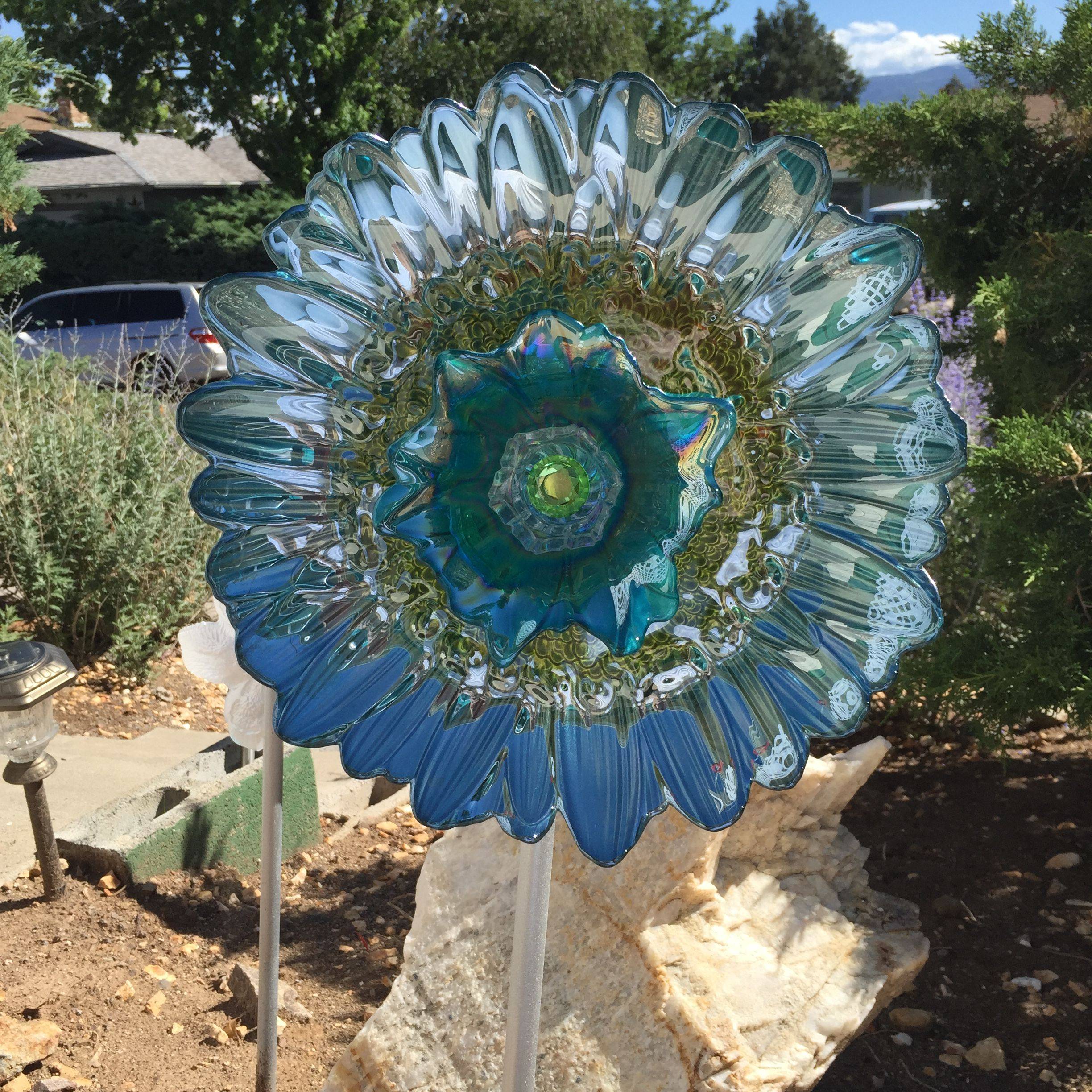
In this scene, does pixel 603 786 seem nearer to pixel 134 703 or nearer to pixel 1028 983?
pixel 1028 983

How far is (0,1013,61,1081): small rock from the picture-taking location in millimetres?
2180

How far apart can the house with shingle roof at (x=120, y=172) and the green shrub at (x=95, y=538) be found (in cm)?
2129

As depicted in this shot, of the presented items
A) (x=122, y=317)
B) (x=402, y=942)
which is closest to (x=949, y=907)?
(x=402, y=942)

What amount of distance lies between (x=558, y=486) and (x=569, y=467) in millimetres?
19

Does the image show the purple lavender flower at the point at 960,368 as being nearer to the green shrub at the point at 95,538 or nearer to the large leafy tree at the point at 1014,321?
the large leafy tree at the point at 1014,321

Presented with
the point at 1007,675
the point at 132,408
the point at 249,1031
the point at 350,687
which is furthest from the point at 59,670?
the point at 132,408

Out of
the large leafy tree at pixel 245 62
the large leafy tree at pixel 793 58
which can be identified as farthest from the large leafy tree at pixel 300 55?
the large leafy tree at pixel 793 58

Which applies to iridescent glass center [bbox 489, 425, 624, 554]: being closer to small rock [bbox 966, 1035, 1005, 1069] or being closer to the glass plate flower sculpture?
the glass plate flower sculpture

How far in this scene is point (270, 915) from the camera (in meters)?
1.88

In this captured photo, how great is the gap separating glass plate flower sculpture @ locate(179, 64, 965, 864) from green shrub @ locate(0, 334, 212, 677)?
12.9ft

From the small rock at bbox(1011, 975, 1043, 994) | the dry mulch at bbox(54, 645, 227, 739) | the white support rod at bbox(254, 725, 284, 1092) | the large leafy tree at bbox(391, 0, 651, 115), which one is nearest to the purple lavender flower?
the small rock at bbox(1011, 975, 1043, 994)

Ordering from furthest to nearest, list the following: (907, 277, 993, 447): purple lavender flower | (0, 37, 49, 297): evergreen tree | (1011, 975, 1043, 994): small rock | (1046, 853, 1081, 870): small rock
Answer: (0, 37, 49, 297): evergreen tree → (907, 277, 993, 447): purple lavender flower → (1046, 853, 1081, 870): small rock → (1011, 975, 1043, 994): small rock

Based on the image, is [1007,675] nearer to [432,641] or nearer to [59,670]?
[432,641]

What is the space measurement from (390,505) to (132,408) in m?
4.86
